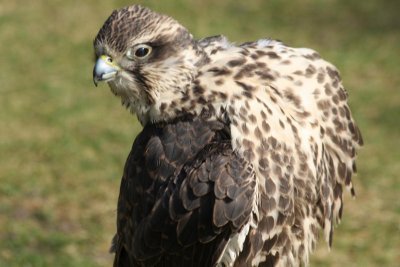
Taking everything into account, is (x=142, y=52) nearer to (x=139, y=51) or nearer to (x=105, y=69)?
(x=139, y=51)

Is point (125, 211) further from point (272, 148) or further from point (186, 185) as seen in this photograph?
point (272, 148)

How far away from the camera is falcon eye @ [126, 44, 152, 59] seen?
10.9ft

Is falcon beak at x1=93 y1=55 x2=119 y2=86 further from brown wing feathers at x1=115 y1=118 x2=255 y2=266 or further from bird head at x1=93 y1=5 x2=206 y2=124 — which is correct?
brown wing feathers at x1=115 y1=118 x2=255 y2=266

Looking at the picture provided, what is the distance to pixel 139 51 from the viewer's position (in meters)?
3.35

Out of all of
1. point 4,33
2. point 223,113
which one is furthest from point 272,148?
point 4,33

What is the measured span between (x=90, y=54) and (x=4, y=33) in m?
1.11

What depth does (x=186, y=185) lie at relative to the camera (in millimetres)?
3301

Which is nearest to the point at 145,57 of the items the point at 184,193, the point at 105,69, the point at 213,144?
the point at 105,69

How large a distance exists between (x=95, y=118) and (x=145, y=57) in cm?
441

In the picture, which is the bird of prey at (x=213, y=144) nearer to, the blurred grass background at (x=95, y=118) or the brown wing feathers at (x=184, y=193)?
the brown wing feathers at (x=184, y=193)

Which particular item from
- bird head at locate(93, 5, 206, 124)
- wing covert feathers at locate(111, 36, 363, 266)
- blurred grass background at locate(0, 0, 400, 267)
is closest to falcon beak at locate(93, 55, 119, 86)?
bird head at locate(93, 5, 206, 124)

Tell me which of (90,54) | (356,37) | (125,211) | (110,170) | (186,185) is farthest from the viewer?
(356,37)

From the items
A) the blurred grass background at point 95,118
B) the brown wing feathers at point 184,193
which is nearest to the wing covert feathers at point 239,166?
the brown wing feathers at point 184,193

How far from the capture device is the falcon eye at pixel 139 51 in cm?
333
